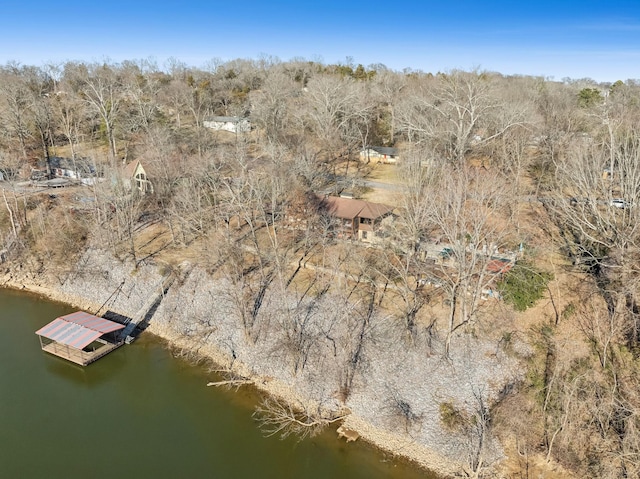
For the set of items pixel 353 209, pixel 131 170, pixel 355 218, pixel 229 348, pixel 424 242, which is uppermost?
pixel 131 170

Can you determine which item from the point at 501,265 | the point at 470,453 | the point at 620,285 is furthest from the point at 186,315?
the point at 620,285

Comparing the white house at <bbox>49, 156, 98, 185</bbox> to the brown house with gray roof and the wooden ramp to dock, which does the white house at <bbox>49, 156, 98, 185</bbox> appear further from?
the brown house with gray roof

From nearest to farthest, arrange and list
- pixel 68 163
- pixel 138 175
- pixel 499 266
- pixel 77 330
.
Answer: pixel 77 330 < pixel 499 266 < pixel 138 175 < pixel 68 163

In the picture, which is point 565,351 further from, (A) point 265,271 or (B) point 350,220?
(A) point 265,271

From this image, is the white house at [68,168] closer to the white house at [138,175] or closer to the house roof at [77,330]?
the white house at [138,175]

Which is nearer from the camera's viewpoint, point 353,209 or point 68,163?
point 353,209

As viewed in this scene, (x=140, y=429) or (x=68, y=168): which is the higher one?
(x=68, y=168)

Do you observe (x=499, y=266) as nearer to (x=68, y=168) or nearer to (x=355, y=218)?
(x=355, y=218)

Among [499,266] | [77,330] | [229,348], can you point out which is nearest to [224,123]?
[77,330]
